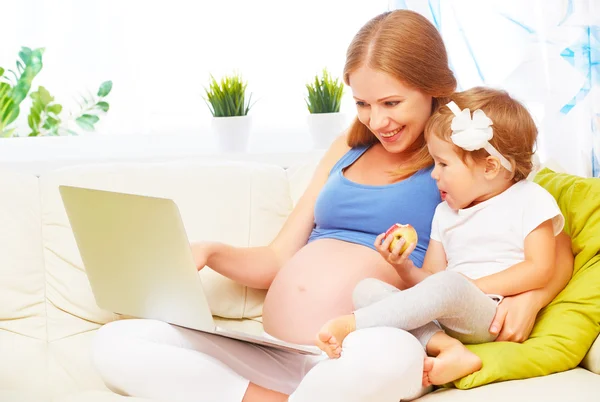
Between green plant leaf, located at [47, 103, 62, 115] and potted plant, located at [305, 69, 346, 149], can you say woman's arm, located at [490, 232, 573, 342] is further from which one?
green plant leaf, located at [47, 103, 62, 115]

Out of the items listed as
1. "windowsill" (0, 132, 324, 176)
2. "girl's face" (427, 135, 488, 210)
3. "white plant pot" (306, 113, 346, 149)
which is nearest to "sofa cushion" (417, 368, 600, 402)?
"girl's face" (427, 135, 488, 210)

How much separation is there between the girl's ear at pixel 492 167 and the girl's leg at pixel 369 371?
0.46 metres

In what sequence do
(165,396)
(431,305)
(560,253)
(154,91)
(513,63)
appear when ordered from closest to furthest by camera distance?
(431,305), (165,396), (560,253), (513,63), (154,91)

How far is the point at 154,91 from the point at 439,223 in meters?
1.50

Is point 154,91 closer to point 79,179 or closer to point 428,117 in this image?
point 79,179

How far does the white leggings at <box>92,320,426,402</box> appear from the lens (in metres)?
1.35

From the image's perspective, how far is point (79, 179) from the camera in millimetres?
2055

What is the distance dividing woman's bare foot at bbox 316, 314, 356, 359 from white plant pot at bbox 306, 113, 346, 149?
127 cm

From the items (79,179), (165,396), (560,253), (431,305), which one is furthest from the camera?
(79,179)

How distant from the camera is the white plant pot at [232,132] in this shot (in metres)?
2.54

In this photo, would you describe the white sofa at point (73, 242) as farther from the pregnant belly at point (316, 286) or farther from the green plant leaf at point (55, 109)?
the green plant leaf at point (55, 109)

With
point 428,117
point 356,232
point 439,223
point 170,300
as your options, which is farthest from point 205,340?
point 428,117

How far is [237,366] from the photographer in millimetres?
1622

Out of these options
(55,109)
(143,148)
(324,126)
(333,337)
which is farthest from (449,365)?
(55,109)
